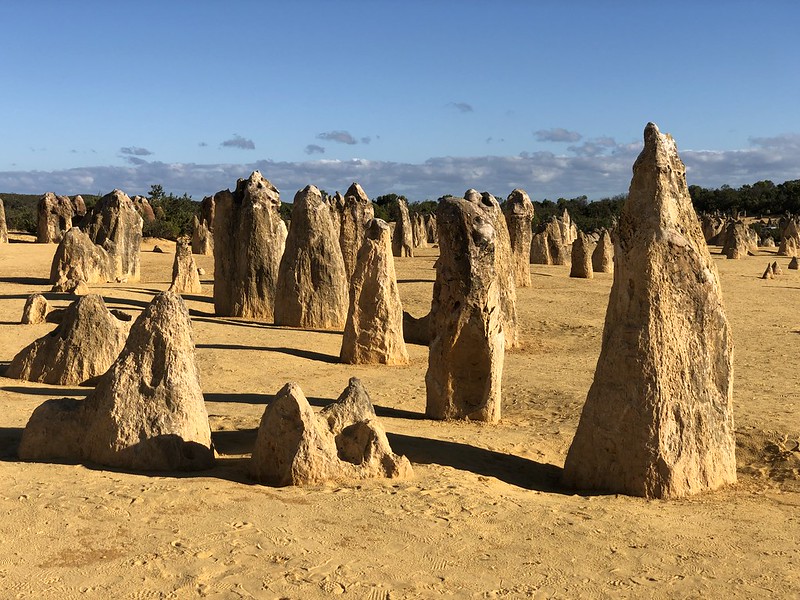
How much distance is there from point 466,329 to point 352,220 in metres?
10.5

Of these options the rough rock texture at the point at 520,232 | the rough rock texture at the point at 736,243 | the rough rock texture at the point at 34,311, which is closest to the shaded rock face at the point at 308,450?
the rough rock texture at the point at 34,311

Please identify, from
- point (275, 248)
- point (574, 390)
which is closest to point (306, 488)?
point (574, 390)

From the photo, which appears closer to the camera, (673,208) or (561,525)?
(561,525)

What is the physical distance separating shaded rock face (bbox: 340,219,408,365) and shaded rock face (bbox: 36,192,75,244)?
83.0 feet

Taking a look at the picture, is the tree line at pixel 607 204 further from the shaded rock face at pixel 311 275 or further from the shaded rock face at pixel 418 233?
the shaded rock face at pixel 311 275

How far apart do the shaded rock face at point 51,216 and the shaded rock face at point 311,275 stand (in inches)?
856

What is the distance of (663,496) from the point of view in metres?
6.33

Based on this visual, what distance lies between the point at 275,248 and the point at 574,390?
7.78 meters

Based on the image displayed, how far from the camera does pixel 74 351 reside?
9.72 meters

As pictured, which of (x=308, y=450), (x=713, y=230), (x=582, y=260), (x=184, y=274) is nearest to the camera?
(x=308, y=450)

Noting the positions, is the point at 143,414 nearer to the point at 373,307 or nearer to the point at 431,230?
the point at 373,307

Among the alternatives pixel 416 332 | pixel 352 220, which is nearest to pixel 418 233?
pixel 352 220

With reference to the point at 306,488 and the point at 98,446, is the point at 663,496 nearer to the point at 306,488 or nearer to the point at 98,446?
the point at 306,488

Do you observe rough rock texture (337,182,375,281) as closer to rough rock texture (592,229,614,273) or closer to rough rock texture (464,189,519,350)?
rough rock texture (464,189,519,350)
